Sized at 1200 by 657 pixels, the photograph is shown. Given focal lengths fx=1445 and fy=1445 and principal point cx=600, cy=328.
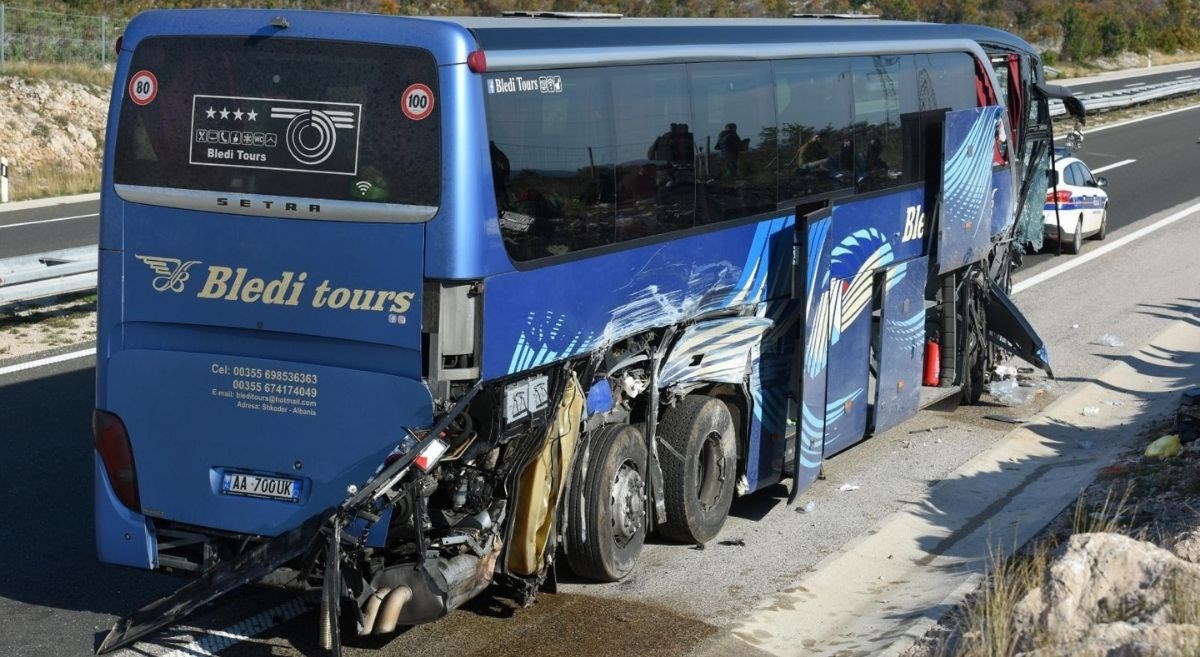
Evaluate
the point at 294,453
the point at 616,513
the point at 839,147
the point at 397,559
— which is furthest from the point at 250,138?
the point at 839,147

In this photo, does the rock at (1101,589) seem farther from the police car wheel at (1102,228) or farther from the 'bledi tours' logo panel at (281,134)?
the police car wheel at (1102,228)

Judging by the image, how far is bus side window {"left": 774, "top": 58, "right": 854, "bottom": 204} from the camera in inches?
393

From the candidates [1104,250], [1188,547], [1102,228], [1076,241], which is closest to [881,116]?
[1188,547]

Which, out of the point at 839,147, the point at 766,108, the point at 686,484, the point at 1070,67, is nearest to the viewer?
the point at 686,484

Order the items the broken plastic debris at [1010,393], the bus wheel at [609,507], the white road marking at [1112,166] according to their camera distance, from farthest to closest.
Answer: the white road marking at [1112,166] < the broken plastic debris at [1010,393] < the bus wheel at [609,507]

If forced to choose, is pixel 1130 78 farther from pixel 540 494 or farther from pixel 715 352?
pixel 540 494

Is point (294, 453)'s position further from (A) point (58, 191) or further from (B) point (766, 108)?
(A) point (58, 191)

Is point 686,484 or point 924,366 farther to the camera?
point 924,366

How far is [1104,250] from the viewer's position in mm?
22734

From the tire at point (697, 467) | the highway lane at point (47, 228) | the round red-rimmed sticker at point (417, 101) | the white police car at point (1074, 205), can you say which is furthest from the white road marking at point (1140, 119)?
the round red-rimmed sticker at point (417, 101)

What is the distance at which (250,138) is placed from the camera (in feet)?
23.0

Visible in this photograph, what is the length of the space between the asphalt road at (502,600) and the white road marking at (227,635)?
0.03 m

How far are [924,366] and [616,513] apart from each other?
221 inches

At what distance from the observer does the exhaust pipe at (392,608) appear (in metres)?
6.78
